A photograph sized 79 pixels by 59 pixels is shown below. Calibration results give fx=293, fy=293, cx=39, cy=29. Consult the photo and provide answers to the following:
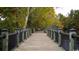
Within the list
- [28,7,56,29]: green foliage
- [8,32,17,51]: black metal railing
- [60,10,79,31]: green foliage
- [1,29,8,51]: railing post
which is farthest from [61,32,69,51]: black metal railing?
[1,29,8,51]: railing post

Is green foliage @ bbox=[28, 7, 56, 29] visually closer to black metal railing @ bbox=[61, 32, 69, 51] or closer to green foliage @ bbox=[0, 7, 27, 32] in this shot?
green foliage @ bbox=[0, 7, 27, 32]

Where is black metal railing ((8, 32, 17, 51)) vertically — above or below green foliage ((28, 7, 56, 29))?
below

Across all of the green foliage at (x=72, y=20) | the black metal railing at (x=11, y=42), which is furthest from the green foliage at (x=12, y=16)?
the green foliage at (x=72, y=20)

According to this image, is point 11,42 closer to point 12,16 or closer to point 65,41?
point 12,16

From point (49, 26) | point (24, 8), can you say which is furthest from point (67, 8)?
point (24, 8)

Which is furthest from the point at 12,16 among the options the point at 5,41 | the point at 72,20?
the point at 72,20

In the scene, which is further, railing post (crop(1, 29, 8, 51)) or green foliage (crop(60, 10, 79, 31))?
green foliage (crop(60, 10, 79, 31))

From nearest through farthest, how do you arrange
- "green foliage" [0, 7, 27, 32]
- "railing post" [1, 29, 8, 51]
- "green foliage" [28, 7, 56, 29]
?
"railing post" [1, 29, 8, 51]
"green foliage" [0, 7, 27, 32]
"green foliage" [28, 7, 56, 29]

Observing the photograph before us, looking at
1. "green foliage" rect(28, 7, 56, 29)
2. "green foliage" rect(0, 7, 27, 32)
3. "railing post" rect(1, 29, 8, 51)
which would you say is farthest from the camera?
"green foliage" rect(28, 7, 56, 29)
